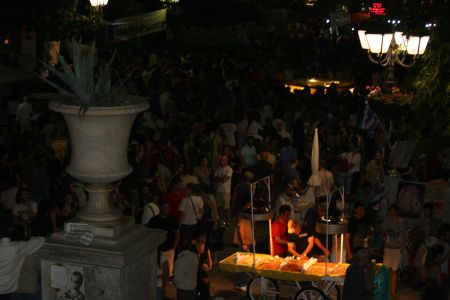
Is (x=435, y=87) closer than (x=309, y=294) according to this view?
No

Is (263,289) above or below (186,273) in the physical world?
below

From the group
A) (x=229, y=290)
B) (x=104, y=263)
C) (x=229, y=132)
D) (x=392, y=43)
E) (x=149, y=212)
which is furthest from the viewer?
(x=229, y=132)

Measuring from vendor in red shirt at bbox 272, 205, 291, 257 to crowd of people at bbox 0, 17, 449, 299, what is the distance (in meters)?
0.02

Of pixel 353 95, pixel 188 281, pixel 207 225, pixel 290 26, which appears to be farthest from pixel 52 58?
pixel 290 26

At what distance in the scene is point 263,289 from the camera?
12.5m

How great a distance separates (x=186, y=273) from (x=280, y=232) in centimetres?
247

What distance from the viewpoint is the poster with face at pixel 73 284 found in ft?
26.5

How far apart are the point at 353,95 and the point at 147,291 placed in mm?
18674

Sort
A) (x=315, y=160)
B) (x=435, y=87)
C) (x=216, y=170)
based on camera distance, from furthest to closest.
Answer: (x=216, y=170) → (x=435, y=87) → (x=315, y=160)

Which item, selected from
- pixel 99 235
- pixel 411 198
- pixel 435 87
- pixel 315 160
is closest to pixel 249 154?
pixel 411 198

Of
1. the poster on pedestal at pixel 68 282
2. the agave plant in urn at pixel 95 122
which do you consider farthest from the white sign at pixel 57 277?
the agave plant in urn at pixel 95 122

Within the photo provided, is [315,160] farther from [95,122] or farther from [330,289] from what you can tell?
[95,122]

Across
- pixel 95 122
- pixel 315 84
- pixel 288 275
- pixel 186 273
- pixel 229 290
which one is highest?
pixel 95 122

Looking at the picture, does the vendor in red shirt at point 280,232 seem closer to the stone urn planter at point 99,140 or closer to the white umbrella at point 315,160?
the white umbrella at point 315,160
